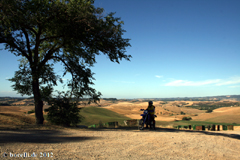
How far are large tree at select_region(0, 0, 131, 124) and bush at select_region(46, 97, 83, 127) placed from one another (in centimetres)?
80

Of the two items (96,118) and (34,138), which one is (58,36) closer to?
(34,138)

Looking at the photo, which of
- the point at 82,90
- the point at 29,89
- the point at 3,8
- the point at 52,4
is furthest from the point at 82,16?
the point at 29,89

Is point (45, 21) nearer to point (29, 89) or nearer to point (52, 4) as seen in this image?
point (52, 4)

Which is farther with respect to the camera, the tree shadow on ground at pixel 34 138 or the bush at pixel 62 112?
the bush at pixel 62 112

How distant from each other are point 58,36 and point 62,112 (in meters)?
5.81

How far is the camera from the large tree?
438 inches

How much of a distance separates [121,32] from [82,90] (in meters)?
5.47

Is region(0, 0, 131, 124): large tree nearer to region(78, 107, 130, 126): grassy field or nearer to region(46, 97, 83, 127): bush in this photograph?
region(46, 97, 83, 127): bush

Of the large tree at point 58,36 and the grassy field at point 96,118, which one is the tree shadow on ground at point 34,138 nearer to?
the large tree at point 58,36

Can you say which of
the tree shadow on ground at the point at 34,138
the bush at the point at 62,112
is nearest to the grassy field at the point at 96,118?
the bush at the point at 62,112

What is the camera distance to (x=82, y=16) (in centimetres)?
1162

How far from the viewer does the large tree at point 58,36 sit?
36.5 feet

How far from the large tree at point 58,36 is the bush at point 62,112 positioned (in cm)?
80

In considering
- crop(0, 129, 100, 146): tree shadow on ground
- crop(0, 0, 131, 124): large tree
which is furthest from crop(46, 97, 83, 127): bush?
crop(0, 129, 100, 146): tree shadow on ground
